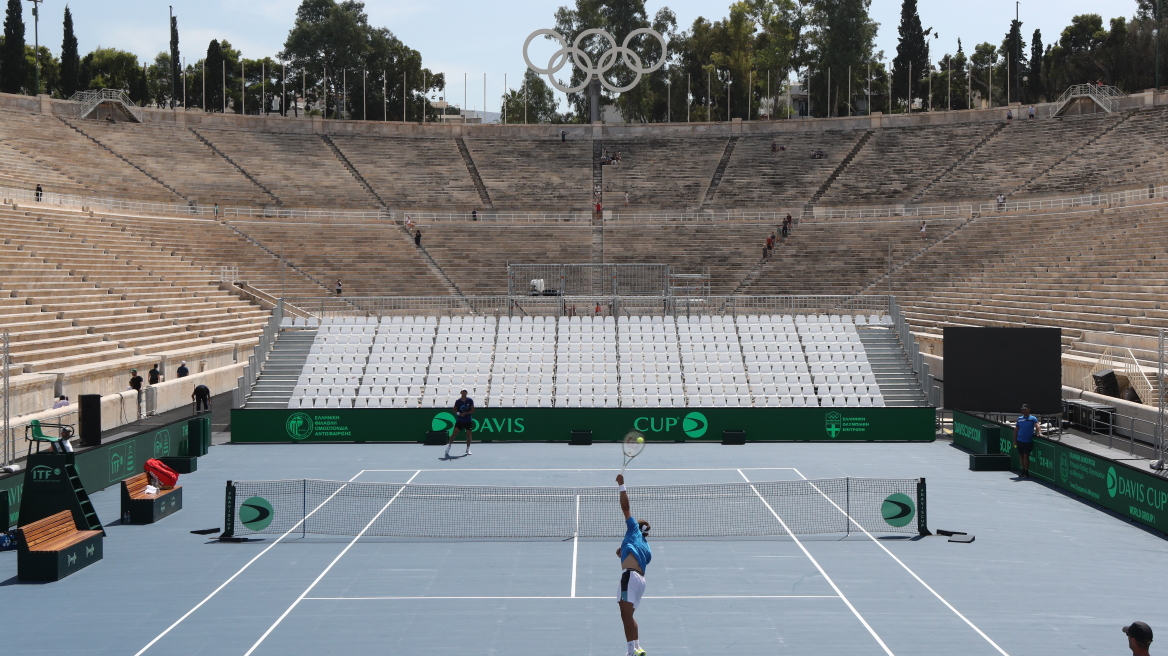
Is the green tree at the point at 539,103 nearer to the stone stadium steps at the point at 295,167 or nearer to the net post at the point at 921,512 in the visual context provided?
Answer: the stone stadium steps at the point at 295,167

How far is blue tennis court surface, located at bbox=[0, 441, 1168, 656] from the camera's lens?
11.3 m

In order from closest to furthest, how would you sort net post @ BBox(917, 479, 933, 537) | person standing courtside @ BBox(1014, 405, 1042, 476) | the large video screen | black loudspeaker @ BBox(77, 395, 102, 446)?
net post @ BBox(917, 479, 933, 537)
person standing courtside @ BBox(1014, 405, 1042, 476)
black loudspeaker @ BBox(77, 395, 102, 446)
the large video screen

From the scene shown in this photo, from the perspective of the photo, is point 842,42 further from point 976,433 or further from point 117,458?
point 117,458

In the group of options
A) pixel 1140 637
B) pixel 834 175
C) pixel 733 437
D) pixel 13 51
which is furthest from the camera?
pixel 13 51

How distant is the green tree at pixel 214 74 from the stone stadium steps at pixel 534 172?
3249 cm

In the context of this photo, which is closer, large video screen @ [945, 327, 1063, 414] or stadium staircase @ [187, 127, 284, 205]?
large video screen @ [945, 327, 1063, 414]

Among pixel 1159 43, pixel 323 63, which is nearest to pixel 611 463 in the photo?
pixel 1159 43

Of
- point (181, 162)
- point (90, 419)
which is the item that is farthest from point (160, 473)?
point (181, 162)

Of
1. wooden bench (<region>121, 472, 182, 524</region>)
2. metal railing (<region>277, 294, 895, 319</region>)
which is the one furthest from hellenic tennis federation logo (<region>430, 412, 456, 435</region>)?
metal railing (<region>277, 294, 895, 319</region>)

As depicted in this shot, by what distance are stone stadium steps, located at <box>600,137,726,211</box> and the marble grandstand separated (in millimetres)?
190

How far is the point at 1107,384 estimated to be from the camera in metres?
27.6

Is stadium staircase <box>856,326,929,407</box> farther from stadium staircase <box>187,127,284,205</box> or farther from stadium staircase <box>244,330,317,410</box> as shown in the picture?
stadium staircase <box>187,127,284,205</box>

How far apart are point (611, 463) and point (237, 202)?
39.7m

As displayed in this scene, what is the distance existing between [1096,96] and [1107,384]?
39085 millimetres
